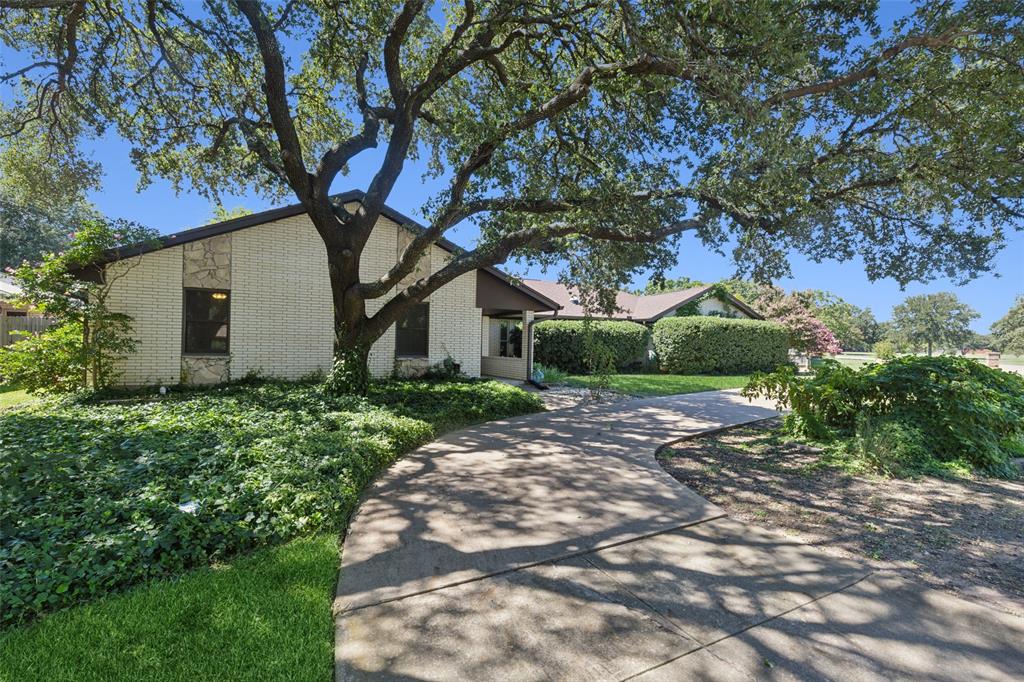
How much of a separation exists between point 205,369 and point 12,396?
403 centimetres

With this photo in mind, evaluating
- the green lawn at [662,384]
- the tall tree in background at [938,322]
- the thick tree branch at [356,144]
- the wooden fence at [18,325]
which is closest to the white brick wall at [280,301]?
the thick tree branch at [356,144]

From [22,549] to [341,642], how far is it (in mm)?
2234

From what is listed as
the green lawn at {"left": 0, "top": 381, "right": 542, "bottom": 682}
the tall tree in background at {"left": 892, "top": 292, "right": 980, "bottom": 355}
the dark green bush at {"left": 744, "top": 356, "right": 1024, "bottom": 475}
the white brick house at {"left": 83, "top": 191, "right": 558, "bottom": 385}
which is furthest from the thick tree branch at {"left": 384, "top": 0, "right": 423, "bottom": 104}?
the tall tree in background at {"left": 892, "top": 292, "right": 980, "bottom": 355}

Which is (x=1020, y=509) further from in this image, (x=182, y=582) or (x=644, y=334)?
(x=644, y=334)

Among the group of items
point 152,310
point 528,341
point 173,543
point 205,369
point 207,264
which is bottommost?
point 173,543

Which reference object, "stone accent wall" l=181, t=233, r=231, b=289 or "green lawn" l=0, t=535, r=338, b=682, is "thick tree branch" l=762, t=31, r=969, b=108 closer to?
"green lawn" l=0, t=535, r=338, b=682

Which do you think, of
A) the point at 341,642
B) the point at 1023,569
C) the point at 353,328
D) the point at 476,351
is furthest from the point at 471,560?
the point at 476,351

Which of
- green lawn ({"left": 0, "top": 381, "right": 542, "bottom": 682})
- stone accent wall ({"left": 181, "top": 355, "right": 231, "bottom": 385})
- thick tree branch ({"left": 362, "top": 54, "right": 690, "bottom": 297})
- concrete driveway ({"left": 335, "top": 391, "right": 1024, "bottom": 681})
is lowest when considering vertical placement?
concrete driveway ({"left": 335, "top": 391, "right": 1024, "bottom": 681})

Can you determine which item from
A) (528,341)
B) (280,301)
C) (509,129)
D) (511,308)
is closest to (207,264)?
(280,301)

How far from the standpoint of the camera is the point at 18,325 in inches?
622

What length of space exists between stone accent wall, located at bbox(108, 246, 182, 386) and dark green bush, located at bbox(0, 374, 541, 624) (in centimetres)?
284

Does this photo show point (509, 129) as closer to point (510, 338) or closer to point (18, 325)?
point (510, 338)

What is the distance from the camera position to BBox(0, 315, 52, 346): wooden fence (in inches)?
604

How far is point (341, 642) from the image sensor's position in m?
2.38
